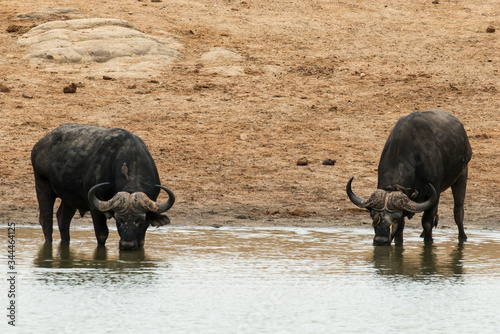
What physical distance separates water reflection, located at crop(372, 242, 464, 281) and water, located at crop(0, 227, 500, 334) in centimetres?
1

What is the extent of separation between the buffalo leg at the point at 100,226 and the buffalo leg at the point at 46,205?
43.7 inches

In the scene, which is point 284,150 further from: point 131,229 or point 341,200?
point 131,229

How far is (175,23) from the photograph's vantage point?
28.0 metres

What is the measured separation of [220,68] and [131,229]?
14500 mm

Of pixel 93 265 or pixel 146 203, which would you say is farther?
pixel 146 203

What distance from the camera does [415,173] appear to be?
12.0 metres

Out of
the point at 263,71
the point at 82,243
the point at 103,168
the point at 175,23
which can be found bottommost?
the point at 82,243

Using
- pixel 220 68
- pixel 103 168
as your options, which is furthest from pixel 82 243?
pixel 220 68

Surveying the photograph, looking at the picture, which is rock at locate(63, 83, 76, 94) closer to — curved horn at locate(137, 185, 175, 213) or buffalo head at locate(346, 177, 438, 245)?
curved horn at locate(137, 185, 175, 213)

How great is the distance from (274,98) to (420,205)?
448 inches

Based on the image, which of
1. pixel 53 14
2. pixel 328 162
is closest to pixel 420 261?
pixel 328 162

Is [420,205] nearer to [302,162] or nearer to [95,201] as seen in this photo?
[95,201]

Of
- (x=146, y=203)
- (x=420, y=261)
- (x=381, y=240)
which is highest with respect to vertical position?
(x=146, y=203)

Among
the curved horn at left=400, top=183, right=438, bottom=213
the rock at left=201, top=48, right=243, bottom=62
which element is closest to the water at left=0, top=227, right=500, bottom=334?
the curved horn at left=400, top=183, right=438, bottom=213
